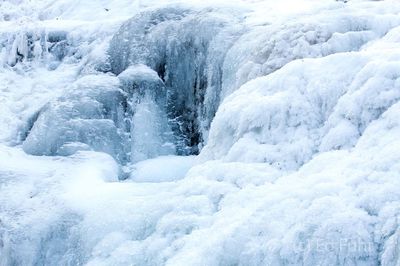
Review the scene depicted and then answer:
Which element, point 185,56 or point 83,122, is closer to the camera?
point 83,122

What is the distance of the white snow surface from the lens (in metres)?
4.26

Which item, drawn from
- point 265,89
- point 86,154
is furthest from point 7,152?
point 265,89

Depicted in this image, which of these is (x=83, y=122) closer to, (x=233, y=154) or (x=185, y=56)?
(x=185, y=56)

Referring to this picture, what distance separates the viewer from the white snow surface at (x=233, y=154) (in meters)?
4.26

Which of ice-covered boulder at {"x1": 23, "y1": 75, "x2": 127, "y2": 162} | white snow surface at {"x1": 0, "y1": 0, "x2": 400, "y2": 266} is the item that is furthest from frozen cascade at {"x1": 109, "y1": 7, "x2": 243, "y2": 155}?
ice-covered boulder at {"x1": 23, "y1": 75, "x2": 127, "y2": 162}

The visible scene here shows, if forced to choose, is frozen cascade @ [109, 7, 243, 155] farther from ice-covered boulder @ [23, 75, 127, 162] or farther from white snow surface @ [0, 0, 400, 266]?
ice-covered boulder @ [23, 75, 127, 162]

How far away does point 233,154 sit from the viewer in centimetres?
586

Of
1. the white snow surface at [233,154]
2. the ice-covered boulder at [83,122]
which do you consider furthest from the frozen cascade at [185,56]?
the ice-covered boulder at [83,122]

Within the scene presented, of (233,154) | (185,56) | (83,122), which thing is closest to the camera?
(233,154)

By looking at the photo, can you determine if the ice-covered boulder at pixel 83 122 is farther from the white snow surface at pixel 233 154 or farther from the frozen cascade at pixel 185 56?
the frozen cascade at pixel 185 56

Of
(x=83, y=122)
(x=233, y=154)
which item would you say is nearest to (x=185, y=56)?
(x=83, y=122)

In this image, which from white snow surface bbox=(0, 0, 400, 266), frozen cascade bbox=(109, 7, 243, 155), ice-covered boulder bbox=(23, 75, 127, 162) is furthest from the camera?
frozen cascade bbox=(109, 7, 243, 155)

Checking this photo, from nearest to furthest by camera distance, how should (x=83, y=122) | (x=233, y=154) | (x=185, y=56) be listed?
(x=233, y=154), (x=83, y=122), (x=185, y=56)

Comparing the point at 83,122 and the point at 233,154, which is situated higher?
the point at 233,154
